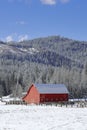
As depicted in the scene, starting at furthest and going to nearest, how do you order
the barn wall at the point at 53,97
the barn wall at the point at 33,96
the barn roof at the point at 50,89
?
the barn roof at the point at 50,89 → the barn wall at the point at 33,96 → the barn wall at the point at 53,97

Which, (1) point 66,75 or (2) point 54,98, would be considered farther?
(1) point 66,75

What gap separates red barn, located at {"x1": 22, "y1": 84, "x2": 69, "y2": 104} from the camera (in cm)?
8762

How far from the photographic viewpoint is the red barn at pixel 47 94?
87625mm

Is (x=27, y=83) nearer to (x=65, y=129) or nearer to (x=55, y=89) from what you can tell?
(x=55, y=89)

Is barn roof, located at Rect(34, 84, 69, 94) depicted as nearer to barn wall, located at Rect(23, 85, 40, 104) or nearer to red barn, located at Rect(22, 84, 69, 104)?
red barn, located at Rect(22, 84, 69, 104)

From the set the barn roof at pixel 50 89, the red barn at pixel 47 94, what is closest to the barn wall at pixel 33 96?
the red barn at pixel 47 94

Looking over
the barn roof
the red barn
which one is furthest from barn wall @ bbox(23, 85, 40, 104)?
the barn roof

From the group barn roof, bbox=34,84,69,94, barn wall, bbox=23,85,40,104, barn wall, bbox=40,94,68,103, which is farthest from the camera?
barn roof, bbox=34,84,69,94

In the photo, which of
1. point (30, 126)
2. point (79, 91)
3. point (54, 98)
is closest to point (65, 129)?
point (30, 126)

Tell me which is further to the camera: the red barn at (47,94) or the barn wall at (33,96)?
the barn wall at (33,96)

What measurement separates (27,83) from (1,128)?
127 m

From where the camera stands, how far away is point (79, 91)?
443ft

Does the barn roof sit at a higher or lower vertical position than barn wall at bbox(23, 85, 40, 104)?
higher

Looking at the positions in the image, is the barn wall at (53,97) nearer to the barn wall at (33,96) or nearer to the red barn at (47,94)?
the red barn at (47,94)
